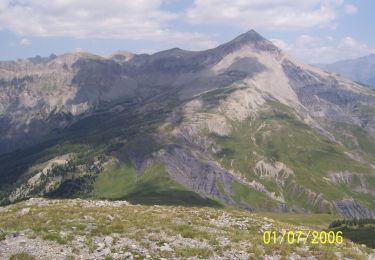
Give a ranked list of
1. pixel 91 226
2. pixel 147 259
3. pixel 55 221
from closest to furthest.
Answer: pixel 147 259, pixel 91 226, pixel 55 221

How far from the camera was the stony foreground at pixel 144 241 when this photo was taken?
30281mm

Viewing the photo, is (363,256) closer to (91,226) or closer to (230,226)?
(230,226)

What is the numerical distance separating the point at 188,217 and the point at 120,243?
1327 centimetres

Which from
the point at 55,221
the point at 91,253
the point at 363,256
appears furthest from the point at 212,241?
the point at 55,221

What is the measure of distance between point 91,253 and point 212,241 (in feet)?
30.6

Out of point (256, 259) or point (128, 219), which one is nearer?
point (256, 259)

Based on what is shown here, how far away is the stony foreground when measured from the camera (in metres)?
30.3

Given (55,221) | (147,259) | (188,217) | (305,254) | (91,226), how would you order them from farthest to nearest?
1. (188,217)
2. (55,221)
3. (91,226)
4. (305,254)
5. (147,259)

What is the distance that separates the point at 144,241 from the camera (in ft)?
107

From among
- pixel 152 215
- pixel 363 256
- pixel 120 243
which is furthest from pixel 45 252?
pixel 363 256

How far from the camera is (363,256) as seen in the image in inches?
1260

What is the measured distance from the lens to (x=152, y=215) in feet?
150

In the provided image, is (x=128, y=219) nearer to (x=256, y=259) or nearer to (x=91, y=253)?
(x=91, y=253)

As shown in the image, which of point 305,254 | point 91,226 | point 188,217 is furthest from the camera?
point 188,217
